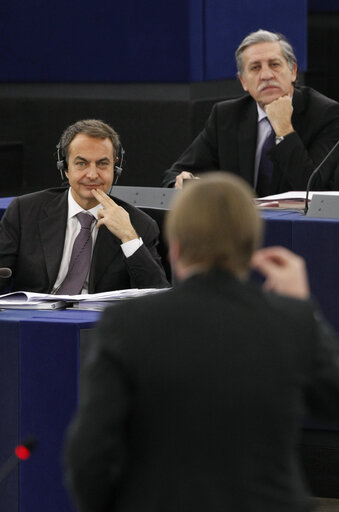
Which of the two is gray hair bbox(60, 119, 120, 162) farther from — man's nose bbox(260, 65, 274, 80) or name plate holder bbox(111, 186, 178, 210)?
man's nose bbox(260, 65, 274, 80)

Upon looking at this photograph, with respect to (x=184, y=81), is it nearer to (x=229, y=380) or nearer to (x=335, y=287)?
(x=335, y=287)

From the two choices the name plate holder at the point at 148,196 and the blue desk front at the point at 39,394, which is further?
the name plate holder at the point at 148,196

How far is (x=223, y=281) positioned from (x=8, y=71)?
5.64 metres

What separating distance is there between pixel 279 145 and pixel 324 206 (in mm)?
867

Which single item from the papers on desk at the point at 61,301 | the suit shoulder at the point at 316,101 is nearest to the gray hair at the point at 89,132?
the papers on desk at the point at 61,301

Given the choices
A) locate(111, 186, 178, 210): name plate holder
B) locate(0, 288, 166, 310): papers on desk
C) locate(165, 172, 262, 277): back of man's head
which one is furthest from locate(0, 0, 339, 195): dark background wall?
locate(165, 172, 262, 277): back of man's head

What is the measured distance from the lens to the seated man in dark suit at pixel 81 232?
139 inches

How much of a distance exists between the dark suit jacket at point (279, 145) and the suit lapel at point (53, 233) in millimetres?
968

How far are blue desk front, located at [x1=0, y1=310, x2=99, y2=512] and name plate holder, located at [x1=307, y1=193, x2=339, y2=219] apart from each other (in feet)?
3.12

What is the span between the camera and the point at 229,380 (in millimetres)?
1493

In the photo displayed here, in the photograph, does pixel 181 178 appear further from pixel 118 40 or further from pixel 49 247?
pixel 118 40

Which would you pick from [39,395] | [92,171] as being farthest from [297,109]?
[39,395]

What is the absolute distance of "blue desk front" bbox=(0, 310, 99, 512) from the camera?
2.78 m

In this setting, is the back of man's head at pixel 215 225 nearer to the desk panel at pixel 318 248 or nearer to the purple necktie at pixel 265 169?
the desk panel at pixel 318 248
